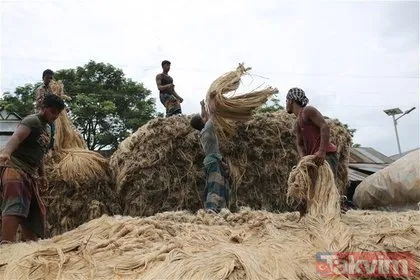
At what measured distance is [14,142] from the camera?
3.53 m

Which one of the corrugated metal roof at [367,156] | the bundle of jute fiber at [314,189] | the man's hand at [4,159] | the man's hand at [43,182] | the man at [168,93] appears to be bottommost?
the corrugated metal roof at [367,156]

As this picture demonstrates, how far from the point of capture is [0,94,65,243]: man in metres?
3.45

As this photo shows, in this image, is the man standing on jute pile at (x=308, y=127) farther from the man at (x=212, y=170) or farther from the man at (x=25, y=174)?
the man at (x=25, y=174)

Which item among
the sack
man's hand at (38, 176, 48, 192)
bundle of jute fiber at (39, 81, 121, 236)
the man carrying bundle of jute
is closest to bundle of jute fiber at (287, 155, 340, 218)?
the man carrying bundle of jute

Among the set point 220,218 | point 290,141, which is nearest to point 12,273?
point 220,218

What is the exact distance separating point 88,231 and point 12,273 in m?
0.62

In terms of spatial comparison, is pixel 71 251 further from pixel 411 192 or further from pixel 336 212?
pixel 411 192

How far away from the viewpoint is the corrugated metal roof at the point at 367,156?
1280cm

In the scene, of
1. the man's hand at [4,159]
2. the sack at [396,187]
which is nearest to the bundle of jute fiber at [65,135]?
the man's hand at [4,159]

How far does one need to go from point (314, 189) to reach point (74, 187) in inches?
108

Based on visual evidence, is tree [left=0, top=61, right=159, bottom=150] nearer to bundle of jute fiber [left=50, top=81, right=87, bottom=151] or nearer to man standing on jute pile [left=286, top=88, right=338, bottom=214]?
bundle of jute fiber [left=50, top=81, right=87, bottom=151]

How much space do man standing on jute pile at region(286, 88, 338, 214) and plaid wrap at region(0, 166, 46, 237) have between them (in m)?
2.36

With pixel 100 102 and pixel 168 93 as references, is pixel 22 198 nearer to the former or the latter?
pixel 168 93

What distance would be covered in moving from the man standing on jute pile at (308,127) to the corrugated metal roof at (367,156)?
8.47m
